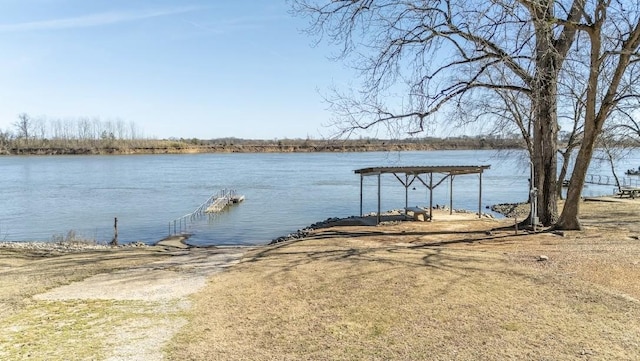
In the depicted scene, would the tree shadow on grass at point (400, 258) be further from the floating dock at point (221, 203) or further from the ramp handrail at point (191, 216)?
the floating dock at point (221, 203)

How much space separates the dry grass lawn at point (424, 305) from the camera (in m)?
5.75

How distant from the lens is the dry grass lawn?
5.75 metres

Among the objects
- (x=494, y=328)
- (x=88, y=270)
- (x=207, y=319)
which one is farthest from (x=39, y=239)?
(x=494, y=328)

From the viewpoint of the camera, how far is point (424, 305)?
7273mm

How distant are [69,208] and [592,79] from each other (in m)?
31.9

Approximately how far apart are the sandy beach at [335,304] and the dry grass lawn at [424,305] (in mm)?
23

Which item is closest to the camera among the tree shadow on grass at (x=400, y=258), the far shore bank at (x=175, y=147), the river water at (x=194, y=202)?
the tree shadow on grass at (x=400, y=258)

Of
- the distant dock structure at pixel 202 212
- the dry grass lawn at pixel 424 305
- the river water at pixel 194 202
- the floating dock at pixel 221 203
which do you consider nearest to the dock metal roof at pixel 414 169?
the river water at pixel 194 202

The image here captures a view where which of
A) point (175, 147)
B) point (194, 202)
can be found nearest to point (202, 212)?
point (194, 202)

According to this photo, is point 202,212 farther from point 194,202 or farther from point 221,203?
point 194,202

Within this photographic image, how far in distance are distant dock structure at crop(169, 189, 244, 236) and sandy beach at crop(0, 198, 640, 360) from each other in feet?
46.0

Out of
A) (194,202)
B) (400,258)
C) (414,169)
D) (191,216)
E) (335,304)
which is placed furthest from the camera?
(194,202)

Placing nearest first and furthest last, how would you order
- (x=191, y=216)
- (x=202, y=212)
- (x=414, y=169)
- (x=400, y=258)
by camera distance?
(x=400, y=258) < (x=414, y=169) < (x=191, y=216) < (x=202, y=212)

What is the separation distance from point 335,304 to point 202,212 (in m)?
26.3
